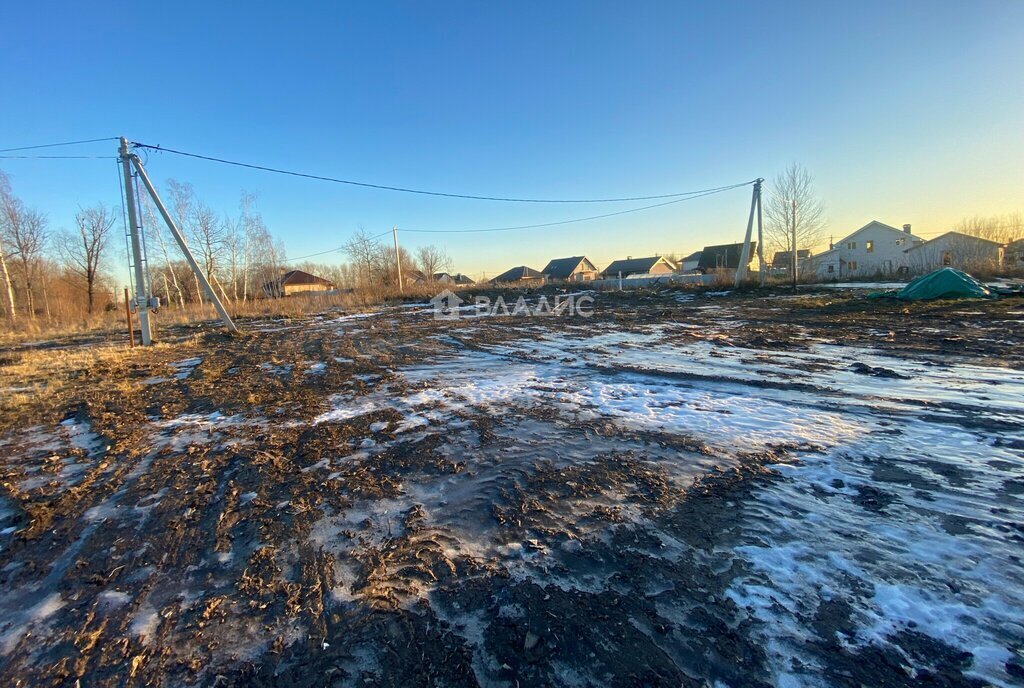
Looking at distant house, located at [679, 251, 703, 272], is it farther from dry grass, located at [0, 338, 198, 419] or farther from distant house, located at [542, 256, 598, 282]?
dry grass, located at [0, 338, 198, 419]

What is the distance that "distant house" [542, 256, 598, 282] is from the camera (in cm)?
6399

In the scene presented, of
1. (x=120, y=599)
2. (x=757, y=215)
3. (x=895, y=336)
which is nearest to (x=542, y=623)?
(x=120, y=599)

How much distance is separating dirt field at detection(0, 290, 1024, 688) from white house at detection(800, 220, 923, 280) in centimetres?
4778

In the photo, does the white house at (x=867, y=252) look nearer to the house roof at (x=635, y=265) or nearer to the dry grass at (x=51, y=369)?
the house roof at (x=635, y=265)

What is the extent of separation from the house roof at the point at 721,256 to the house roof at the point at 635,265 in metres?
5.75

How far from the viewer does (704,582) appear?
2236mm

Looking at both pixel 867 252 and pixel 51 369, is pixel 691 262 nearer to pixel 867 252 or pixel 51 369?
pixel 867 252

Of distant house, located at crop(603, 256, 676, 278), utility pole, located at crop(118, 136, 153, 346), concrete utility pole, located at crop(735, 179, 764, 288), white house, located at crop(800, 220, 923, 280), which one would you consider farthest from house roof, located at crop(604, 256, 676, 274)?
utility pole, located at crop(118, 136, 153, 346)

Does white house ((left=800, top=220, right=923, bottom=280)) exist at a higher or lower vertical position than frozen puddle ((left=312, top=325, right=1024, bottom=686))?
higher

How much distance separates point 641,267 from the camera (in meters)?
64.1

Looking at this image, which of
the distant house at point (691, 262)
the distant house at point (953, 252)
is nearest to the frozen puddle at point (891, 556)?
the distant house at point (953, 252)

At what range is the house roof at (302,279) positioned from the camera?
207ft

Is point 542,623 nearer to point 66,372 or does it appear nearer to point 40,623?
point 40,623

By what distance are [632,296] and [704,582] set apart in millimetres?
22594
